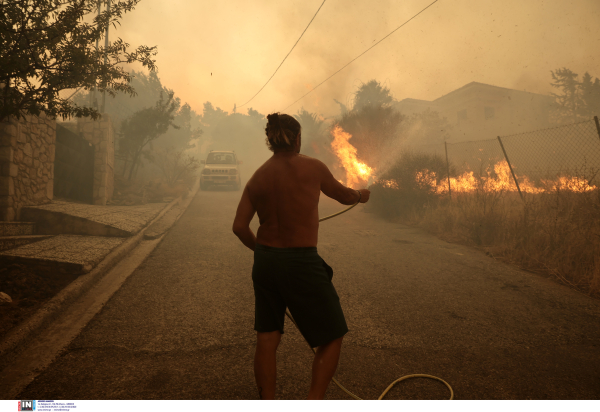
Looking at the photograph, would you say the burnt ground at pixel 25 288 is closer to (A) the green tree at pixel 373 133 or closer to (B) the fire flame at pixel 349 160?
(B) the fire flame at pixel 349 160

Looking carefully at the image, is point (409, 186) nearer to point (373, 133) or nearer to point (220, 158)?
point (373, 133)

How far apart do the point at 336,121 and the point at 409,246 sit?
18.6 meters

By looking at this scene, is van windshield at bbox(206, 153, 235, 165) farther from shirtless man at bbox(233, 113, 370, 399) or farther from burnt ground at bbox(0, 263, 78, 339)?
shirtless man at bbox(233, 113, 370, 399)

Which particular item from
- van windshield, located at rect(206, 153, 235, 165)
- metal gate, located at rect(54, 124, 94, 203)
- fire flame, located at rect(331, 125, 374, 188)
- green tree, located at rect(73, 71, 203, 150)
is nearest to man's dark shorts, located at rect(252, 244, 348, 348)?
metal gate, located at rect(54, 124, 94, 203)

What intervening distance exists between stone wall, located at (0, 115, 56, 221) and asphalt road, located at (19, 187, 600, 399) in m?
3.29

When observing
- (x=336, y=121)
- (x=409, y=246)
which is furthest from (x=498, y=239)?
(x=336, y=121)

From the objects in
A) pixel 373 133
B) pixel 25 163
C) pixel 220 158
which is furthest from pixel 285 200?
pixel 373 133

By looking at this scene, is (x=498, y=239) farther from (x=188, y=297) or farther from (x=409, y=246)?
(x=188, y=297)

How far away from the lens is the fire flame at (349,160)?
20797 mm

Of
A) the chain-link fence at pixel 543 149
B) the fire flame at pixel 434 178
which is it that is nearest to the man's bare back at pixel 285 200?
the fire flame at pixel 434 178

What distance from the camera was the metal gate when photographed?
9.69m

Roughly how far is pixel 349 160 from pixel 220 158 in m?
8.15

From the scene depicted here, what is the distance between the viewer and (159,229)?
8.51 m

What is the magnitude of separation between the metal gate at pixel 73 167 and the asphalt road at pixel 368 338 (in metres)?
6.08
